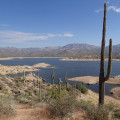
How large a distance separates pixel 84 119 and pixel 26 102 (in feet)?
19.9

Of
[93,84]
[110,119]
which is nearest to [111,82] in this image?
[93,84]

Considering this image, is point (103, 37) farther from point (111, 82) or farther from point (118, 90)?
point (111, 82)

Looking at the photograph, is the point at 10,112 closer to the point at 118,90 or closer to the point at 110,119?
the point at 110,119

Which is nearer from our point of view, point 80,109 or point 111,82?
point 80,109

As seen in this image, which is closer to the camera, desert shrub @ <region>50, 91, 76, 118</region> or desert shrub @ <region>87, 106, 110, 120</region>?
desert shrub @ <region>87, 106, 110, 120</region>

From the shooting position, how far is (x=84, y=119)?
290 inches

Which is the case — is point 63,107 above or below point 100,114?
above

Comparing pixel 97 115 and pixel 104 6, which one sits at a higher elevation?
pixel 104 6

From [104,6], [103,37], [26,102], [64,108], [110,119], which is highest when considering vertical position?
[104,6]

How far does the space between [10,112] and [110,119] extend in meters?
5.82

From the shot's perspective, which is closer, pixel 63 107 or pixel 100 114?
pixel 100 114

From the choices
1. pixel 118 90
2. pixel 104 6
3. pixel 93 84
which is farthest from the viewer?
pixel 93 84

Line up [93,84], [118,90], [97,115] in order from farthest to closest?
1. [93,84]
2. [118,90]
3. [97,115]

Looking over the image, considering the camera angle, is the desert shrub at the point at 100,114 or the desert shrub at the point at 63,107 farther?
the desert shrub at the point at 63,107
